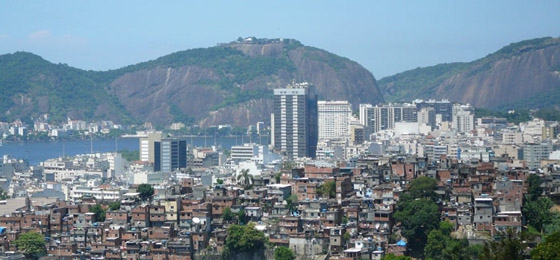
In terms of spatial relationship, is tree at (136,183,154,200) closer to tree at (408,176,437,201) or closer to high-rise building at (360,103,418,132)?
tree at (408,176,437,201)

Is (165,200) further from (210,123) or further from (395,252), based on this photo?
(210,123)

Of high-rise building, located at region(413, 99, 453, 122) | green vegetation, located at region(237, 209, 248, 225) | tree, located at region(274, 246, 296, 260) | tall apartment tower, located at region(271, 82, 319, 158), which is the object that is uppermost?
high-rise building, located at region(413, 99, 453, 122)

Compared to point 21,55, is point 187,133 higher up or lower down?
lower down

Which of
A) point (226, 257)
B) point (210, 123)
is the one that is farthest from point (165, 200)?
point (210, 123)

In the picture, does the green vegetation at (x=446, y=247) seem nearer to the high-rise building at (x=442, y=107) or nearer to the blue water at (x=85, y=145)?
the high-rise building at (x=442, y=107)

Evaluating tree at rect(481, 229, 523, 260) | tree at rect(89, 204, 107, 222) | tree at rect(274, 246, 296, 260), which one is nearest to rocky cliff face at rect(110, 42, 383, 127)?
tree at rect(89, 204, 107, 222)

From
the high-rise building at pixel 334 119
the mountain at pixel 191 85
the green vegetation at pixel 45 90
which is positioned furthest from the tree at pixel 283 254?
the green vegetation at pixel 45 90
